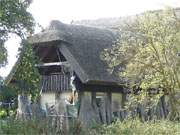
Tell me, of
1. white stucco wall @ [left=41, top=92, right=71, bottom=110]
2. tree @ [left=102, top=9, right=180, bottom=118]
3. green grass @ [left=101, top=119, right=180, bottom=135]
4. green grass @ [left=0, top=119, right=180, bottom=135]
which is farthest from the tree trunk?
white stucco wall @ [left=41, top=92, right=71, bottom=110]

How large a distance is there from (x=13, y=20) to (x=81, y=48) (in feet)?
33.4

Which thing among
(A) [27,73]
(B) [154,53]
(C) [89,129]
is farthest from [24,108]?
(B) [154,53]

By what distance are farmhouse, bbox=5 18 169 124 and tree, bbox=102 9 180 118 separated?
3.72 meters

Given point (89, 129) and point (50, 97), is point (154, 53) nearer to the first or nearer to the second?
point (89, 129)

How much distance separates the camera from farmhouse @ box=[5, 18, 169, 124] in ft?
88.1

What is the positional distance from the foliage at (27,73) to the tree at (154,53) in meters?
3.86

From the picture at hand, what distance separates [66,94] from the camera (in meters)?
28.8

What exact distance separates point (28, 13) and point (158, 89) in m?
6.49

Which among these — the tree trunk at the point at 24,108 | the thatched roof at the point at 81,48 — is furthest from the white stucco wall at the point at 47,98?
the tree trunk at the point at 24,108

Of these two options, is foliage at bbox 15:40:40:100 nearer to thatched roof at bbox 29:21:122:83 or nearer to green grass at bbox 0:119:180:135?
green grass at bbox 0:119:180:135

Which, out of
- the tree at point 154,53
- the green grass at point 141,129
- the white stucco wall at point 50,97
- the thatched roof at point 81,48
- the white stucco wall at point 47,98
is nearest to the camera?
the green grass at point 141,129

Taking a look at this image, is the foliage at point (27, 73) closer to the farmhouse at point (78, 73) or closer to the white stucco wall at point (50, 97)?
the farmhouse at point (78, 73)

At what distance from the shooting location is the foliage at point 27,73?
19.7 m

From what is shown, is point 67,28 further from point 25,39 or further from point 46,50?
point 25,39
